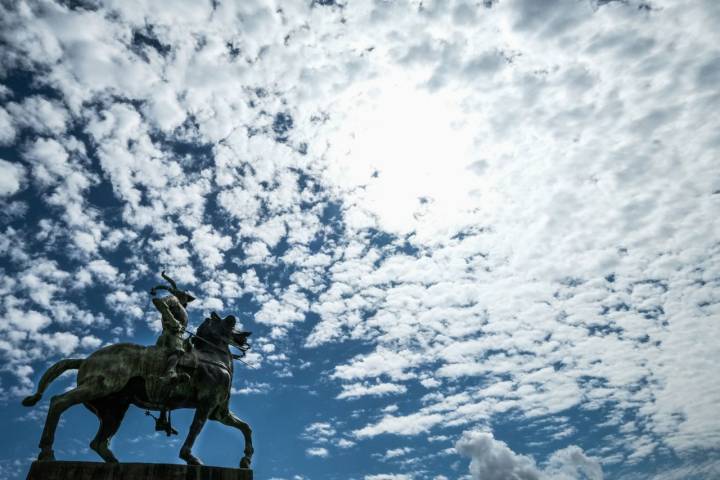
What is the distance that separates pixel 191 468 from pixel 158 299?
406 cm

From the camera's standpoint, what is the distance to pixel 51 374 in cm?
1123

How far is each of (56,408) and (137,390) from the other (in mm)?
1636

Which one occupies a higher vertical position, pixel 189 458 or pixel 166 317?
pixel 166 317

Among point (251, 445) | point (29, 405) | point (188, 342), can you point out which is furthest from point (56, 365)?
point (251, 445)

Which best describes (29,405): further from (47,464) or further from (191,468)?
(191,468)

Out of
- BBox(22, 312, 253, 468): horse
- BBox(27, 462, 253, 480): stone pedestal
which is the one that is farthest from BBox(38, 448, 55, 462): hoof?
BBox(27, 462, 253, 480): stone pedestal

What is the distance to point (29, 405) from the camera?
35.8ft

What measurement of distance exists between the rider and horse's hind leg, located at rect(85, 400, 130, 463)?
2.98ft

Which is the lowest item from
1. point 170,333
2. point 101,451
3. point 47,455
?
point 47,455

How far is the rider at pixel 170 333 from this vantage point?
11906 mm

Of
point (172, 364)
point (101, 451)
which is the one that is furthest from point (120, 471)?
point (172, 364)

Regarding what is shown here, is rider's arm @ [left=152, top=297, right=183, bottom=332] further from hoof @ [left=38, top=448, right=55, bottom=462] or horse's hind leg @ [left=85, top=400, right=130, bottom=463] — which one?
hoof @ [left=38, top=448, right=55, bottom=462]

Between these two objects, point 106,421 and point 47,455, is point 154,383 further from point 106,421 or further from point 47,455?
point 47,455

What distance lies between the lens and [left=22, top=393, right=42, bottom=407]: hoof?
10914 millimetres
